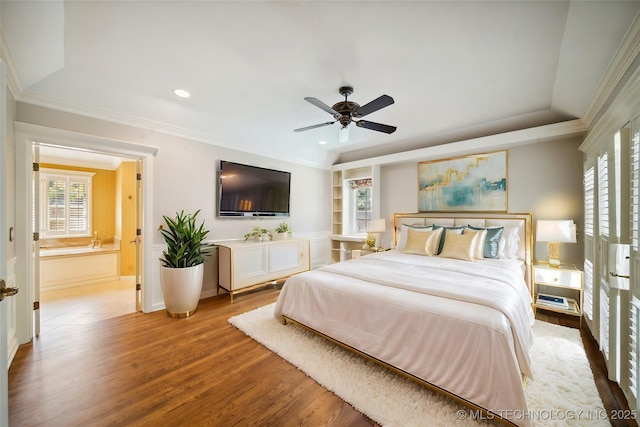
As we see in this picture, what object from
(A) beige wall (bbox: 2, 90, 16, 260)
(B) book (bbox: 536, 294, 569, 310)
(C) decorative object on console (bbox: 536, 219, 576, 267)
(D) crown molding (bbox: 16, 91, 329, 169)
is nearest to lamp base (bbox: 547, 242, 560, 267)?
(C) decorative object on console (bbox: 536, 219, 576, 267)

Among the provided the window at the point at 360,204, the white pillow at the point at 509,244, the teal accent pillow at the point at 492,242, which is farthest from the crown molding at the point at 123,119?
the white pillow at the point at 509,244

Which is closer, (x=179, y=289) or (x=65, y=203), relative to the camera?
(x=179, y=289)

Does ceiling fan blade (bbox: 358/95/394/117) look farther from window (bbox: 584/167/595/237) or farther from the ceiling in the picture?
window (bbox: 584/167/595/237)

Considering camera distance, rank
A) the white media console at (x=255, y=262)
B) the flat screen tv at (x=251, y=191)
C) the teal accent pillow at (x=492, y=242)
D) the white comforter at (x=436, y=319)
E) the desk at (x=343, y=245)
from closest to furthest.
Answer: the white comforter at (x=436, y=319) → the teal accent pillow at (x=492, y=242) → the white media console at (x=255, y=262) → the flat screen tv at (x=251, y=191) → the desk at (x=343, y=245)

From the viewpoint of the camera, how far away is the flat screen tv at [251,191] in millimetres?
4004

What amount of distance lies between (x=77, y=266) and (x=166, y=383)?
13.0 feet

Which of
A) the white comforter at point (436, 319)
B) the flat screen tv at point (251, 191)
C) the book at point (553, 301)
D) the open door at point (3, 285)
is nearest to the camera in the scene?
the open door at point (3, 285)

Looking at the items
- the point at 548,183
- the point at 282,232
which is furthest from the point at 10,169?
the point at 548,183

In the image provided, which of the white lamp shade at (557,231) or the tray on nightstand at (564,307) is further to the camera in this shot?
the white lamp shade at (557,231)

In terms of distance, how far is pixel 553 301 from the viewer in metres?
3.04

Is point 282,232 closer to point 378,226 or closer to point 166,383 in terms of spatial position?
point 378,226

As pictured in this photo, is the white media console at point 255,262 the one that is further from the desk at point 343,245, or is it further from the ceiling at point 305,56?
the ceiling at point 305,56

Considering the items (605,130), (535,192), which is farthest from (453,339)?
(535,192)

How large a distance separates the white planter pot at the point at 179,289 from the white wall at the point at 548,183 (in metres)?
4.53
